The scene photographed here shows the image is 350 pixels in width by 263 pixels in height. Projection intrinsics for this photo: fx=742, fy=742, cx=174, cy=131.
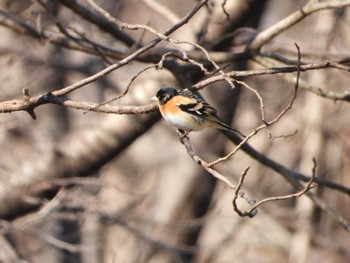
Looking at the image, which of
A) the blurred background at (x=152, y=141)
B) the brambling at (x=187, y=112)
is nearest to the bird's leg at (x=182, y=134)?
the brambling at (x=187, y=112)

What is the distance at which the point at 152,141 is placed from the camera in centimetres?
1245

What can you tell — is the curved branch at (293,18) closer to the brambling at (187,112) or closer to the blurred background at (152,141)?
the blurred background at (152,141)

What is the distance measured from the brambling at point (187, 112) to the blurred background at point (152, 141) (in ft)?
1.44

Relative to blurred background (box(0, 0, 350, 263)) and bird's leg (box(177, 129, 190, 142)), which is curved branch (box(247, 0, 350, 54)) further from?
bird's leg (box(177, 129, 190, 142))

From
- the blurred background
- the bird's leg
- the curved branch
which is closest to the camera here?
the bird's leg

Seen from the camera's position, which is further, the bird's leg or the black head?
the black head

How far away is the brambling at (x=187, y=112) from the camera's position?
15.2ft

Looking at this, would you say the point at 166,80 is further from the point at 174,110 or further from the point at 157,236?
the point at 157,236

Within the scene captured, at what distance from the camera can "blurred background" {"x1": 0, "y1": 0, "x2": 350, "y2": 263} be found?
586 cm

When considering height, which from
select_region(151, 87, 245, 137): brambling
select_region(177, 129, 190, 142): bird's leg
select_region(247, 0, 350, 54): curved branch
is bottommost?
select_region(177, 129, 190, 142): bird's leg

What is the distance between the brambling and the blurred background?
0.44 m

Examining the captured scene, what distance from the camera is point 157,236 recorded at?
29.0 feet

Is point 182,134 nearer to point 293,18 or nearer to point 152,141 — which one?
point 293,18

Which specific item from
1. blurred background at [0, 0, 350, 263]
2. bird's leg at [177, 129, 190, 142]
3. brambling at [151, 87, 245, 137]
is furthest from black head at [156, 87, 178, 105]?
blurred background at [0, 0, 350, 263]
